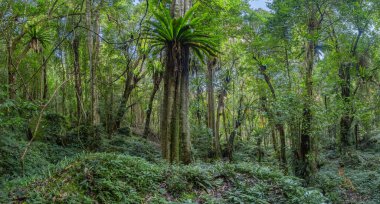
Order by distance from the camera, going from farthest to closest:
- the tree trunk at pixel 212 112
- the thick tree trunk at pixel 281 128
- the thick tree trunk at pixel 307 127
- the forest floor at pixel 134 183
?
the tree trunk at pixel 212 112
the thick tree trunk at pixel 281 128
the thick tree trunk at pixel 307 127
the forest floor at pixel 134 183

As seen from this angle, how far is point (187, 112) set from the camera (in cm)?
869

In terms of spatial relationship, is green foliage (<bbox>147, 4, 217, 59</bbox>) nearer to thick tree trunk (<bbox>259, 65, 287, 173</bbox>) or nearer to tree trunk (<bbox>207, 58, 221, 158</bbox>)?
thick tree trunk (<bbox>259, 65, 287, 173</bbox>)

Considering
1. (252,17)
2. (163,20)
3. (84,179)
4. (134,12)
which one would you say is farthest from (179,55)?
(134,12)

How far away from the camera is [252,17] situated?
14.0 meters

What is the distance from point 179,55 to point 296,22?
6.42 meters

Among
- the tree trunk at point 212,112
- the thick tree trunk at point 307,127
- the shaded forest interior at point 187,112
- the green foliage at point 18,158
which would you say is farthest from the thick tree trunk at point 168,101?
the tree trunk at point 212,112

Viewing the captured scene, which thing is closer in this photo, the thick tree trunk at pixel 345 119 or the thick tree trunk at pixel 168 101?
the thick tree trunk at pixel 168 101

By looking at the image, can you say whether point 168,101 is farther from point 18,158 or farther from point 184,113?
point 18,158

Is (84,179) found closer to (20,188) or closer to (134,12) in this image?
(20,188)

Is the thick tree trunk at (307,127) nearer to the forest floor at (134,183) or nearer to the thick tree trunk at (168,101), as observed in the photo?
the forest floor at (134,183)

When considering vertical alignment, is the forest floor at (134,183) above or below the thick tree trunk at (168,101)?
below

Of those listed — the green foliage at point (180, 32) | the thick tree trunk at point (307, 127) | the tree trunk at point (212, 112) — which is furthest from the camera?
the tree trunk at point (212, 112)

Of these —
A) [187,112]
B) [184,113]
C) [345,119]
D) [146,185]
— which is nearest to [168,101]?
[184,113]

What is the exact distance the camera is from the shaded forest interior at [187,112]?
207 inches
